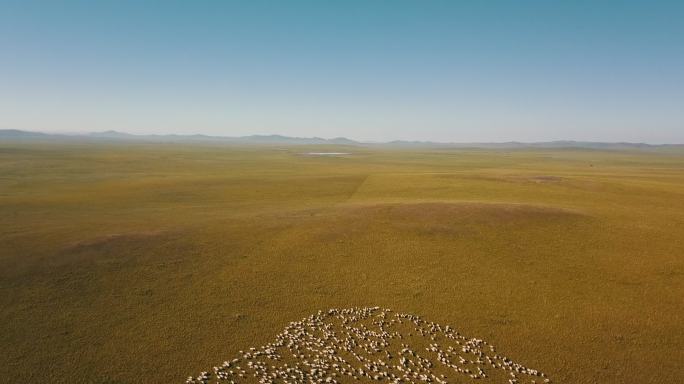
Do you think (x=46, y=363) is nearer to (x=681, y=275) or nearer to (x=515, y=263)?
(x=515, y=263)

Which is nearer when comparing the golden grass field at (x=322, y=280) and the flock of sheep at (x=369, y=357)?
the flock of sheep at (x=369, y=357)

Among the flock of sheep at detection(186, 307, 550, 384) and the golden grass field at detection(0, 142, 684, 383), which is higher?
the golden grass field at detection(0, 142, 684, 383)

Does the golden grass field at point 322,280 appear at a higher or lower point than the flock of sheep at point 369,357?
higher

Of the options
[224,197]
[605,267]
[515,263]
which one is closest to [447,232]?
[515,263]

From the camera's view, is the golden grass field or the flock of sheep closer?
the flock of sheep

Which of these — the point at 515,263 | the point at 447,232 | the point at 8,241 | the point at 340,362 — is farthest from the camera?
the point at 447,232
